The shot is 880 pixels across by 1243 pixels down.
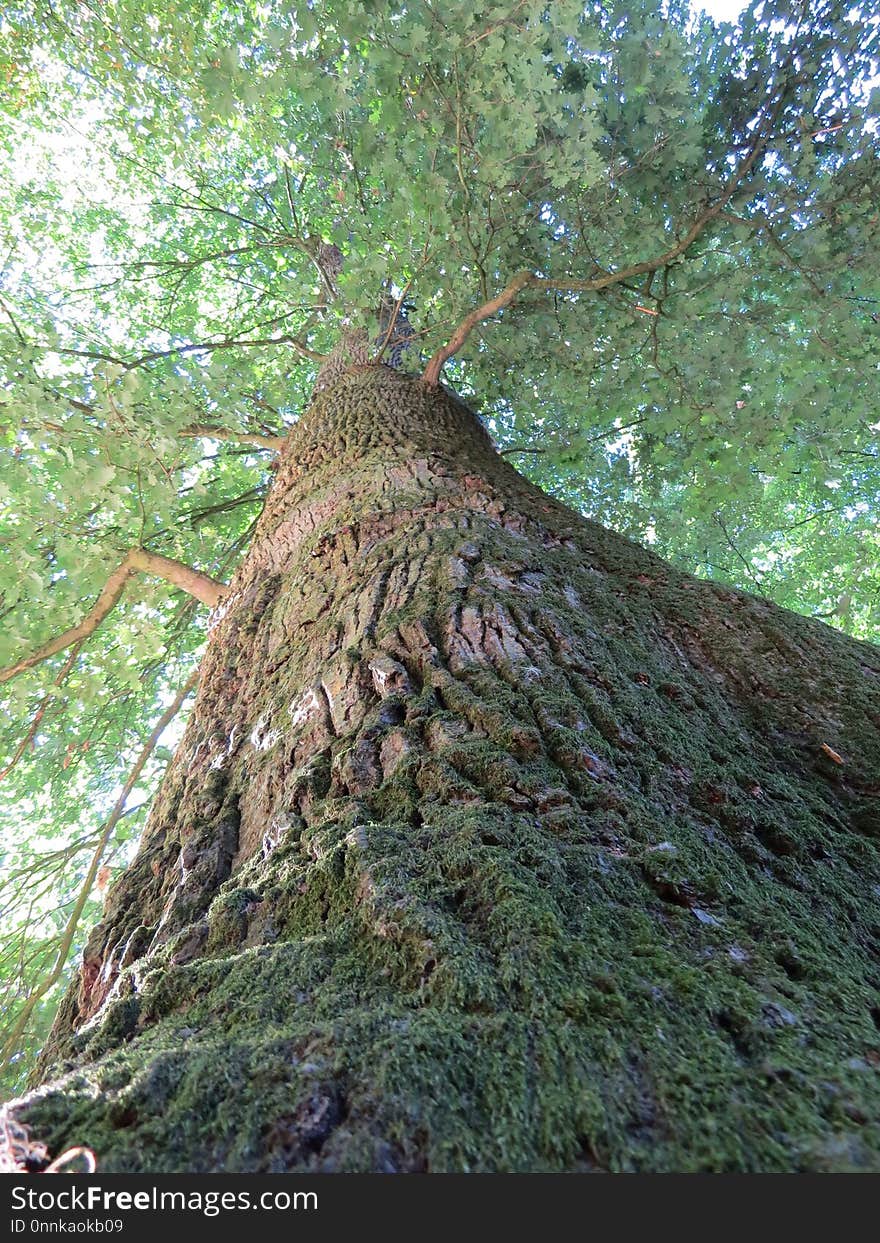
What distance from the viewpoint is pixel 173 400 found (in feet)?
10.2

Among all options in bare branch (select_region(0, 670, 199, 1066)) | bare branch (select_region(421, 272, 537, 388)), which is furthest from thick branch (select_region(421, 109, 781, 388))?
bare branch (select_region(0, 670, 199, 1066))

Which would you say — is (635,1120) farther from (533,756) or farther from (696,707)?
(696,707)

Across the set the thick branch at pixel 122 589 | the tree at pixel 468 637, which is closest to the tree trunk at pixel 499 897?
the tree at pixel 468 637

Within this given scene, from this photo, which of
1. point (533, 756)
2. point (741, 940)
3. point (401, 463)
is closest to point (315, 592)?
point (401, 463)

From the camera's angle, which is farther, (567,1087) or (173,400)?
(173,400)

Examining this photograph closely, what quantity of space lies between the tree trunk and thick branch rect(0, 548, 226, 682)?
4.59 feet

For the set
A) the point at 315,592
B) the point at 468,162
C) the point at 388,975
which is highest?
the point at 468,162

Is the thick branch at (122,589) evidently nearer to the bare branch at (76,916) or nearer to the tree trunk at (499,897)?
the bare branch at (76,916)

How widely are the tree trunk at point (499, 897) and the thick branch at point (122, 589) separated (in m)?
1.40

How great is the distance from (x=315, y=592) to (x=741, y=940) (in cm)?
173

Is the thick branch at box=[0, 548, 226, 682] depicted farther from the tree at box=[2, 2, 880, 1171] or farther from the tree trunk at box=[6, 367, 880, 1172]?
the tree trunk at box=[6, 367, 880, 1172]

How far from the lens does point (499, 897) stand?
3.04 feet

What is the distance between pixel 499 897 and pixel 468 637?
2.73 feet

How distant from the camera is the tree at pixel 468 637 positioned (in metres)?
0.71
